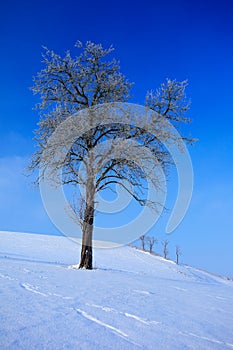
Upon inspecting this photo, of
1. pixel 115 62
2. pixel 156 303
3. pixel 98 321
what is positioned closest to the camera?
pixel 98 321

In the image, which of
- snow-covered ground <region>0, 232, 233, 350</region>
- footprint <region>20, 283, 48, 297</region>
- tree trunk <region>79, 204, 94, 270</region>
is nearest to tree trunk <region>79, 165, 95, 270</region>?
tree trunk <region>79, 204, 94, 270</region>

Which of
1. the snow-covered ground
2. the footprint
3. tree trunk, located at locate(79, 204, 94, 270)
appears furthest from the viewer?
tree trunk, located at locate(79, 204, 94, 270)

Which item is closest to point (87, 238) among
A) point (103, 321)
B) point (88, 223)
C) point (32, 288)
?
point (88, 223)

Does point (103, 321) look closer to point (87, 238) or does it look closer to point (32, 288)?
point (32, 288)

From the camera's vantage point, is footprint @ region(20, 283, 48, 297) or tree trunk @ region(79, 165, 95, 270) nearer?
footprint @ region(20, 283, 48, 297)

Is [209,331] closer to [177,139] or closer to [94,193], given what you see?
[94,193]

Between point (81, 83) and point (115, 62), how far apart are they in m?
2.25

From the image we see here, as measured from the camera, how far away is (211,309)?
5.30 metres

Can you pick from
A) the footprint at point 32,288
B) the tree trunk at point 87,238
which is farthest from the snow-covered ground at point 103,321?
the tree trunk at point 87,238

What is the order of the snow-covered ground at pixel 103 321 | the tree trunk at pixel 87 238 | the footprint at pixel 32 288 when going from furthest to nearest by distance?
the tree trunk at pixel 87 238 → the footprint at pixel 32 288 → the snow-covered ground at pixel 103 321

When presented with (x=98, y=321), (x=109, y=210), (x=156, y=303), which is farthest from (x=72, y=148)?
(x=98, y=321)

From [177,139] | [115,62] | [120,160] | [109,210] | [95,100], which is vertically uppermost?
[115,62]

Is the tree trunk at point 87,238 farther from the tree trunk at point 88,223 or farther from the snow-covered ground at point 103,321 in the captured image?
the snow-covered ground at point 103,321

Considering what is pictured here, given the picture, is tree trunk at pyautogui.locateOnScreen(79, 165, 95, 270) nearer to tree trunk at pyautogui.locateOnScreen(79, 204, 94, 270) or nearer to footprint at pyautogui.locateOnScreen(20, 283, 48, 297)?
tree trunk at pyautogui.locateOnScreen(79, 204, 94, 270)
